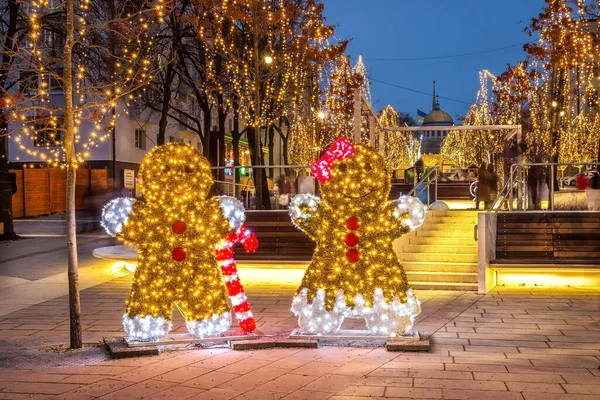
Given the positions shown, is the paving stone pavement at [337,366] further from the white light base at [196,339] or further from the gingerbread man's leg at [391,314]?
the gingerbread man's leg at [391,314]

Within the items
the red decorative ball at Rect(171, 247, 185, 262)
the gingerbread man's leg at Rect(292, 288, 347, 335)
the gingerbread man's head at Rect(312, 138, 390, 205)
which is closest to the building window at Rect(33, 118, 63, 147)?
the red decorative ball at Rect(171, 247, 185, 262)

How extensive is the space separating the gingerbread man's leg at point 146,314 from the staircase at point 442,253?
242 inches

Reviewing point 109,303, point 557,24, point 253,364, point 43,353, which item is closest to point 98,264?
point 109,303

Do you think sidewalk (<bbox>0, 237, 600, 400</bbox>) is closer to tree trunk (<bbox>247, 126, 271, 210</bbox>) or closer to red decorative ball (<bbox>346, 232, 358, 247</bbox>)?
red decorative ball (<bbox>346, 232, 358, 247</bbox>)

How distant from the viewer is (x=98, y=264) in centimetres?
1653

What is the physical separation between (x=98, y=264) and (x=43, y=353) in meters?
8.88

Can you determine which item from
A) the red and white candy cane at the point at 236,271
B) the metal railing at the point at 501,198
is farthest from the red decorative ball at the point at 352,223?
the metal railing at the point at 501,198

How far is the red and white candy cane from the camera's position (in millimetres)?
8336

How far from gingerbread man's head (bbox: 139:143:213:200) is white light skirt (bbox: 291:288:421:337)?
6.15 ft

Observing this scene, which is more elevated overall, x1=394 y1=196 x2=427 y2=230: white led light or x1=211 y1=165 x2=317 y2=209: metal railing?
x1=211 y1=165 x2=317 y2=209: metal railing

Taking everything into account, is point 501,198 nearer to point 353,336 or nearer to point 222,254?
point 353,336

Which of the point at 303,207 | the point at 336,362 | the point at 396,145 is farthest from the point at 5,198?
the point at 396,145

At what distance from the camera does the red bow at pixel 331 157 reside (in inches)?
324

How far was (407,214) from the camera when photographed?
26.9ft
